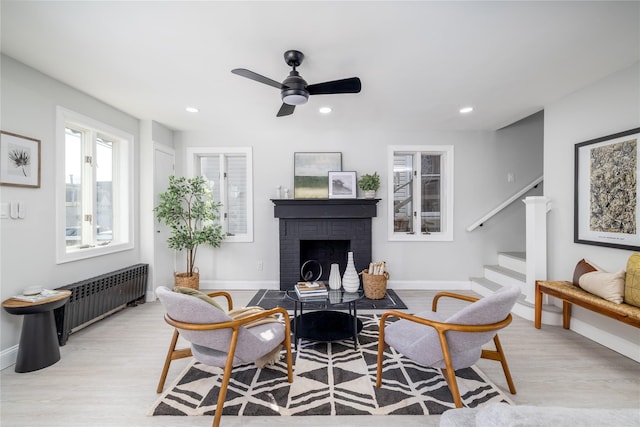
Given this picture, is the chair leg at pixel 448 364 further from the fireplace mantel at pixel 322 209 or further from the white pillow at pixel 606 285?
the fireplace mantel at pixel 322 209

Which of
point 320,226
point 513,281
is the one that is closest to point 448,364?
point 513,281

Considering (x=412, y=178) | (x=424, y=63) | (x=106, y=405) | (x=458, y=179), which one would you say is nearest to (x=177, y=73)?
(x=424, y=63)

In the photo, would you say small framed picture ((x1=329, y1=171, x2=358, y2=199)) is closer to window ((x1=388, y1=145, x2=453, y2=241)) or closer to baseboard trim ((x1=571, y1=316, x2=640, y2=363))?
window ((x1=388, y1=145, x2=453, y2=241))

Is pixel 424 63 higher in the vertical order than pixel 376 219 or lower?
higher

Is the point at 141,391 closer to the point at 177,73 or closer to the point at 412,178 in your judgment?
the point at 177,73

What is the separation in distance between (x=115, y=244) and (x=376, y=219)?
361 cm

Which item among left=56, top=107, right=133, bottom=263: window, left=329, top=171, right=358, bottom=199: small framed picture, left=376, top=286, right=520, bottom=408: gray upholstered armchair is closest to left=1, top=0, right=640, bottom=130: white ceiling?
left=56, top=107, right=133, bottom=263: window

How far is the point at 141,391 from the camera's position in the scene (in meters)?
1.98

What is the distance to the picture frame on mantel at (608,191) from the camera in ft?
7.88

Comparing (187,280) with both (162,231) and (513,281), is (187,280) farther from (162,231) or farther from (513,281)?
(513,281)

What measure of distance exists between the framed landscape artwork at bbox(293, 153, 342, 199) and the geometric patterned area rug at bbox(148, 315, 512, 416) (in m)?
2.50

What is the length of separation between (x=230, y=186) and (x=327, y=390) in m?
3.42

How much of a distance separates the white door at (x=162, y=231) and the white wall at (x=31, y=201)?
3.40ft

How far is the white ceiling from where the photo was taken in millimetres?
1739
